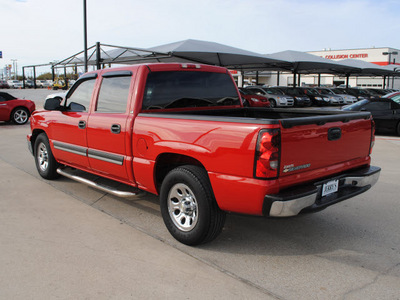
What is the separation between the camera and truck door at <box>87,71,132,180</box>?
4.32 meters

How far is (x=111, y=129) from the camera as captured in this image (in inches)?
175

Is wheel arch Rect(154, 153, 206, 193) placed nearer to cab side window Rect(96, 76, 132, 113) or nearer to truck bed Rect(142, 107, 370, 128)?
truck bed Rect(142, 107, 370, 128)

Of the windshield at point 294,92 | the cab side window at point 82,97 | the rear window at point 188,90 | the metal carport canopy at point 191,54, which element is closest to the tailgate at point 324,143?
the rear window at point 188,90

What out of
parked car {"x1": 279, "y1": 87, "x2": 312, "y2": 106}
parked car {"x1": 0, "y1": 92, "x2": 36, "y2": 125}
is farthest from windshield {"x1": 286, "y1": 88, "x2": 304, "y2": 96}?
parked car {"x1": 0, "y1": 92, "x2": 36, "y2": 125}

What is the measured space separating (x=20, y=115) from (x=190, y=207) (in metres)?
14.2

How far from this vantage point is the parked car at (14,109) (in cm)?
1523

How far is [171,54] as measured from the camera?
749 inches

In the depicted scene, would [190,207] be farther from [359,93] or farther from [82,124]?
[359,93]

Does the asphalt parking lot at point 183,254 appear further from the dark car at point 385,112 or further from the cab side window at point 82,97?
the dark car at point 385,112

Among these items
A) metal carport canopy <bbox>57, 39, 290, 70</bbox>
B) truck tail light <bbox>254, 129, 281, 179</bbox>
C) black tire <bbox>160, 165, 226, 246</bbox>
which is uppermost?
metal carport canopy <bbox>57, 39, 290, 70</bbox>

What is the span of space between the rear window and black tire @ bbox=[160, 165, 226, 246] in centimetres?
107

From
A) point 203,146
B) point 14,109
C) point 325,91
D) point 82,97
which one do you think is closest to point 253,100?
point 325,91

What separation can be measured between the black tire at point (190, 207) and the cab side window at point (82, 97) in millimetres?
1949

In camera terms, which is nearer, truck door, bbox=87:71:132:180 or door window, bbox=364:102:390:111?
truck door, bbox=87:71:132:180
